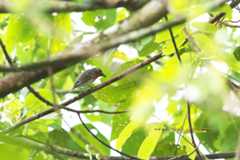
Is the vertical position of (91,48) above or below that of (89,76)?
below

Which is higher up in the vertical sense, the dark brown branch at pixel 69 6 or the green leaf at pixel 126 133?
the dark brown branch at pixel 69 6

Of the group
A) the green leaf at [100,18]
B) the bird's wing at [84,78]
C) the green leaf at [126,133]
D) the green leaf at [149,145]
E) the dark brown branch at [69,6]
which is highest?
the green leaf at [100,18]

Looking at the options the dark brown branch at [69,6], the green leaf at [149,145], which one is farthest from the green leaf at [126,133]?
the dark brown branch at [69,6]

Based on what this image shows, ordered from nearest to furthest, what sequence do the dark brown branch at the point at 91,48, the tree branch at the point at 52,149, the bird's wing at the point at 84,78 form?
1. the dark brown branch at the point at 91,48
2. the tree branch at the point at 52,149
3. the bird's wing at the point at 84,78

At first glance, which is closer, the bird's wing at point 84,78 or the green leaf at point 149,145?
the green leaf at point 149,145

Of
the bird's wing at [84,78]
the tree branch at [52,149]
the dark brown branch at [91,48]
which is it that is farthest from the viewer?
the bird's wing at [84,78]

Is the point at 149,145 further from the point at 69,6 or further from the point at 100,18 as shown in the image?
the point at 69,6

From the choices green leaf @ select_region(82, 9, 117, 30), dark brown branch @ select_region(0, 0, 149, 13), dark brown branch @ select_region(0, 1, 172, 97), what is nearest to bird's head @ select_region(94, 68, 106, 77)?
green leaf @ select_region(82, 9, 117, 30)

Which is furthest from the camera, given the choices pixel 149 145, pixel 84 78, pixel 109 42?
pixel 84 78

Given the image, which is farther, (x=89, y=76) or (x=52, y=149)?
(x=89, y=76)

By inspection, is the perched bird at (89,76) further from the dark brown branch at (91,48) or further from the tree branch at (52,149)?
the dark brown branch at (91,48)

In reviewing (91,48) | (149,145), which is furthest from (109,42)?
(149,145)

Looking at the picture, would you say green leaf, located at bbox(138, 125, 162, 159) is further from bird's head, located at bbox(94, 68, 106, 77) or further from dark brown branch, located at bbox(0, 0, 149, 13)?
dark brown branch, located at bbox(0, 0, 149, 13)

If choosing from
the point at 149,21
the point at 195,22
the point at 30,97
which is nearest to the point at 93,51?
the point at 149,21
